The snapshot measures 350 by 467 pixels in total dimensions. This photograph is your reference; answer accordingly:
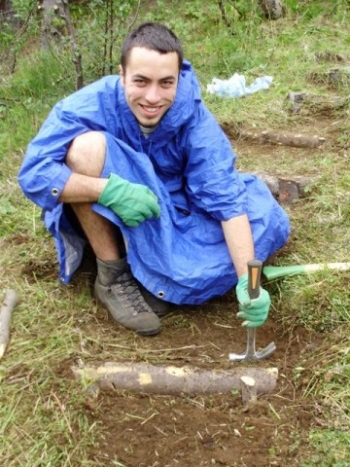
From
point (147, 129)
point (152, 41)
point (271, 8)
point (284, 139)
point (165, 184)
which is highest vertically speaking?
point (152, 41)

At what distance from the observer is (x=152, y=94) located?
90.4 inches

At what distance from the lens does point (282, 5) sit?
21.6ft

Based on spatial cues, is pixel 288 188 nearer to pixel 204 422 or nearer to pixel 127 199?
pixel 127 199

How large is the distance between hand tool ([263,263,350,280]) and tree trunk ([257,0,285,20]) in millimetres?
4448

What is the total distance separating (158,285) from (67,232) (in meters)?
0.43

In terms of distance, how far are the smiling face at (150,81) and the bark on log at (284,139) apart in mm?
1810

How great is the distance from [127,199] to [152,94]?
404 mm

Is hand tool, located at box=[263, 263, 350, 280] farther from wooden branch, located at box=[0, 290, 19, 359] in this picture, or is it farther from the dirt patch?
wooden branch, located at box=[0, 290, 19, 359]

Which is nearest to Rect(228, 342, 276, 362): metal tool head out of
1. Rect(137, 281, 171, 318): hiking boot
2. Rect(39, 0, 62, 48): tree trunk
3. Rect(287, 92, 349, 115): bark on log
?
Rect(137, 281, 171, 318): hiking boot

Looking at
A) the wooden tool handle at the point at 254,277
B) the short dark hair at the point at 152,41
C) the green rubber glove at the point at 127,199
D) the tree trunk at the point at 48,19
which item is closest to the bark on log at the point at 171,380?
the wooden tool handle at the point at 254,277

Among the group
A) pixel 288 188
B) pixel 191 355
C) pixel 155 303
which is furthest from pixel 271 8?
pixel 191 355

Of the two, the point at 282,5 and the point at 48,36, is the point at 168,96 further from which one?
the point at 282,5

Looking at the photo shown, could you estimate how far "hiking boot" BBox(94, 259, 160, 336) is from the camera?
2.45 metres

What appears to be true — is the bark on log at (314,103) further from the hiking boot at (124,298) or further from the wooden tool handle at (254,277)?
the wooden tool handle at (254,277)
